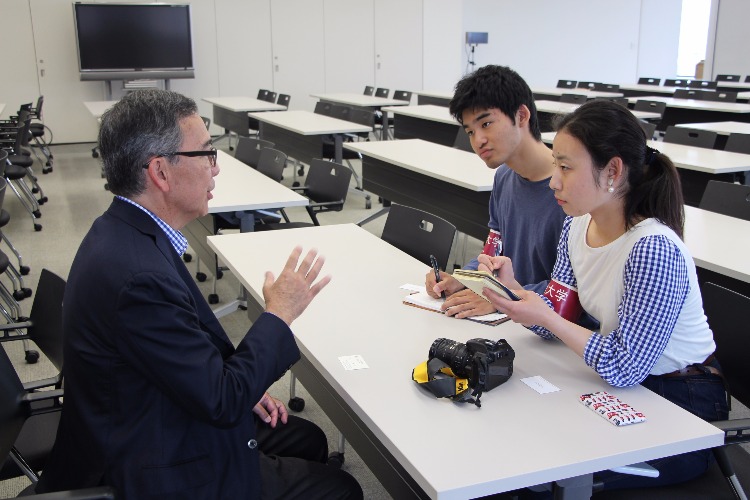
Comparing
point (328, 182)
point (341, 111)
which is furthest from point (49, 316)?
point (341, 111)

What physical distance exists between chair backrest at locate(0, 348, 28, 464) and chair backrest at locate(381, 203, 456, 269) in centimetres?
136

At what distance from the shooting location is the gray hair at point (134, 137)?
4.50 ft

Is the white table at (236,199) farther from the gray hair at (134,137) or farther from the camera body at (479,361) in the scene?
the camera body at (479,361)

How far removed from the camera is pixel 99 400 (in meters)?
1.32

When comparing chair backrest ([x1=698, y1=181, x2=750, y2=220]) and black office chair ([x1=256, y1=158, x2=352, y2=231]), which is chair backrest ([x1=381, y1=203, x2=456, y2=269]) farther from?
chair backrest ([x1=698, y1=181, x2=750, y2=220])

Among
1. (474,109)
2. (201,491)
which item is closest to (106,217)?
(201,491)

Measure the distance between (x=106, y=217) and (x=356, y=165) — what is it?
24.2 ft

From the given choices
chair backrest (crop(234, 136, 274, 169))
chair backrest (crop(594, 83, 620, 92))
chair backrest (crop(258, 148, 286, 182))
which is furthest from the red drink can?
chair backrest (crop(594, 83, 620, 92))

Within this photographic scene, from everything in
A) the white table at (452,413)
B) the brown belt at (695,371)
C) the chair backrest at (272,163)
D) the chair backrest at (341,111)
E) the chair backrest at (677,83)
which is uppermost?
the chair backrest at (677,83)

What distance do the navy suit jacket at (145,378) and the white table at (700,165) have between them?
2966mm

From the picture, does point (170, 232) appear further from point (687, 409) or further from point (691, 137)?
point (691, 137)

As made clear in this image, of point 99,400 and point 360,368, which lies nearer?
point 99,400

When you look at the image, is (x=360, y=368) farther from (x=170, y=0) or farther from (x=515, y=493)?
(x=170, y=0)

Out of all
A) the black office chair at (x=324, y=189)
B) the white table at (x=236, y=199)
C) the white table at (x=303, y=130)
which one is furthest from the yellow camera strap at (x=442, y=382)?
the white table at (x=303, y=130)
